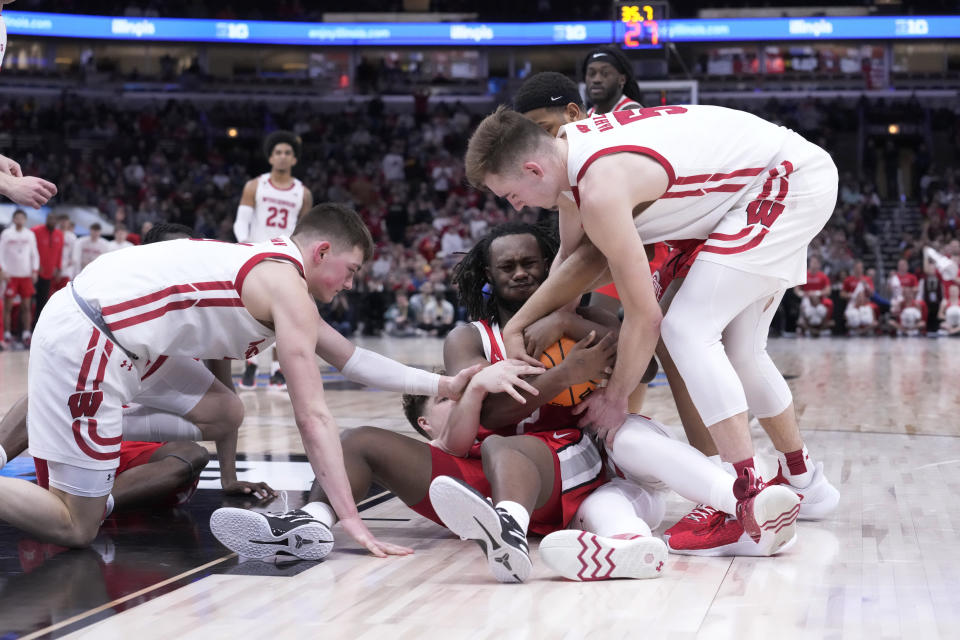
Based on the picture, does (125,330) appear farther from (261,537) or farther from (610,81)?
(610,81)

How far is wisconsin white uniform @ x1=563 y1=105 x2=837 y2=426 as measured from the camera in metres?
3.05

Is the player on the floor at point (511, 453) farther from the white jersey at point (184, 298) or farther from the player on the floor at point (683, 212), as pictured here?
the white jersey at point (184, 298)

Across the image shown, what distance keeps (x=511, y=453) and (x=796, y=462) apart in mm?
1066

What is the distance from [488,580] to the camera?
9.15ft

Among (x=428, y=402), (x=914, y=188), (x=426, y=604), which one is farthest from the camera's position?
(x=914, y=188)

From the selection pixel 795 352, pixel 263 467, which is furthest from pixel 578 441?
pixel 795 352

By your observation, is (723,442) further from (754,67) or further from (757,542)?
(754,67)

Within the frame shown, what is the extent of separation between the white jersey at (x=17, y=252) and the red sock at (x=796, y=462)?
1141cm

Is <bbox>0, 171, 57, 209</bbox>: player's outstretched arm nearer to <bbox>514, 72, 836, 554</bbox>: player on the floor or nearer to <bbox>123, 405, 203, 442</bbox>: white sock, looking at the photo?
<bbox>123, 405, 203, 442</bbox>: white sock

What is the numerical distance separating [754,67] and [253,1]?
12568 mm

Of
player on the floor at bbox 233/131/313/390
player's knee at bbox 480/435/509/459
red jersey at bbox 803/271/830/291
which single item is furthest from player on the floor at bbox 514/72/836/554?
red jersey at bbox 803/271/830/291

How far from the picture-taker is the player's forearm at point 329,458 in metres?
2.94

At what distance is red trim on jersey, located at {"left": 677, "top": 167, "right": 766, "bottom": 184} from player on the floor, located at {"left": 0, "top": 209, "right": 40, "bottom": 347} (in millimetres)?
11232

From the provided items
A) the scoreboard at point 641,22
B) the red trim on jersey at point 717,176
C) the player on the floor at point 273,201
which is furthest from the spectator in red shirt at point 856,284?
the red trim on jersey at point 717,176
